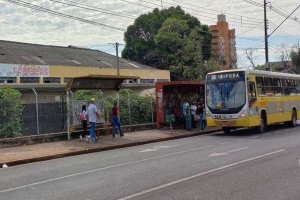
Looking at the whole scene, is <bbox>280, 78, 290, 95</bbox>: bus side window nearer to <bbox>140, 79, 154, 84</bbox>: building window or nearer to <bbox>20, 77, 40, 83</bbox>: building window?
<bbox>20, 77, 40, 83</bbox>: building window

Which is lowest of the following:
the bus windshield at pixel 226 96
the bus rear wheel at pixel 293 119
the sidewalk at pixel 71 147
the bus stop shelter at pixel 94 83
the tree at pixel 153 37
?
the sidewalk at pixel 71 147

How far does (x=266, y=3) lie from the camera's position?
117 ft

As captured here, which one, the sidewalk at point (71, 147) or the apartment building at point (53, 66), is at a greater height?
the apartment building at point (53, 66)

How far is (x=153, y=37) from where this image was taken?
2297 inches

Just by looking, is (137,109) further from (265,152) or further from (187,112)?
(265,152)

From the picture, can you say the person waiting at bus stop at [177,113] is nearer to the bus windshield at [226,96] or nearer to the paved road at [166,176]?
the bus windshield at [226,96]

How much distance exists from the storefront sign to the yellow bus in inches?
747

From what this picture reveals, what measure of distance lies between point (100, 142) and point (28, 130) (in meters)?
3.25

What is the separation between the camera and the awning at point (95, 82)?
17.9 meters

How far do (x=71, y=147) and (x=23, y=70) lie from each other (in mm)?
20617

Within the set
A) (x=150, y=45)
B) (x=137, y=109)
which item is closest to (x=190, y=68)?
(x=150, y=45)

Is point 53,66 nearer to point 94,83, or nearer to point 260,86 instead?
point 94,83

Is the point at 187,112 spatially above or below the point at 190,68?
below

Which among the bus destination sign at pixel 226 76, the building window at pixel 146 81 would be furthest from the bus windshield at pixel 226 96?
the building window at pixel 146 81
